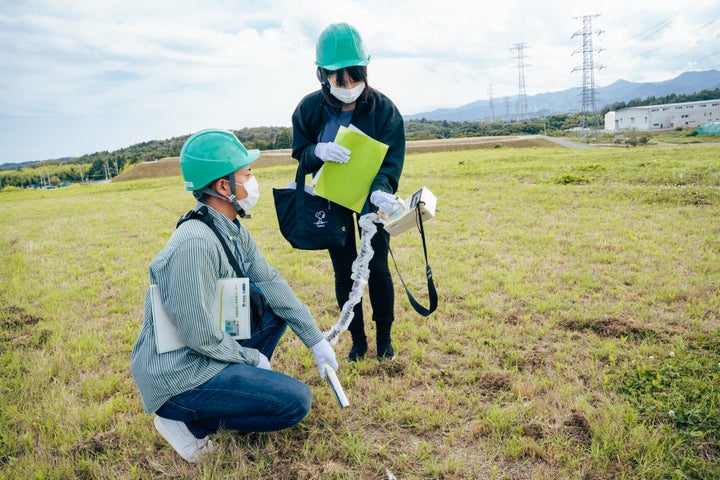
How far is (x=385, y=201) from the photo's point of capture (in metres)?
2.83

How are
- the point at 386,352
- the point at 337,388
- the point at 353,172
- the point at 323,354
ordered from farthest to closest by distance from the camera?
the point at 386,352
the point at 353,172
the point at 323,354
the point at 337,388

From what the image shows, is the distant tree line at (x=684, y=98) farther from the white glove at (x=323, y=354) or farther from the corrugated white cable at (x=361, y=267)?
the white glove at (x=323, y=354)

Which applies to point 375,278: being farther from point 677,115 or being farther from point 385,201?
point 677,115

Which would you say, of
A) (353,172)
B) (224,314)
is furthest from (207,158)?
(353,172)

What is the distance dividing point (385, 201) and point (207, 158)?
3.59 ft

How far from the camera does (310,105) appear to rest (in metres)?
3.03

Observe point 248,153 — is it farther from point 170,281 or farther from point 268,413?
point 268,413

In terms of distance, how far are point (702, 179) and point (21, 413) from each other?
12.3 meters

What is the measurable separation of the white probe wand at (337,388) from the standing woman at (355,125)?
0.81 metres

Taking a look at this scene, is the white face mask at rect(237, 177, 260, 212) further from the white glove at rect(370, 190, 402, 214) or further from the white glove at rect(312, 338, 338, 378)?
the white glove at rect(312, 338, 338, 378)

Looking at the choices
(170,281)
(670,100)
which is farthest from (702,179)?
(670,100)

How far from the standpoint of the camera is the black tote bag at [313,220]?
300 centimetres

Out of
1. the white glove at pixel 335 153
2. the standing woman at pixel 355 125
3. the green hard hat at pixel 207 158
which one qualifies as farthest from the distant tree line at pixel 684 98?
the green hard hat at pixel 207 158

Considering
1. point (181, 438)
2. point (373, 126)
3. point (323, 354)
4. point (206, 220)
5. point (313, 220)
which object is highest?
point (373, 126)
